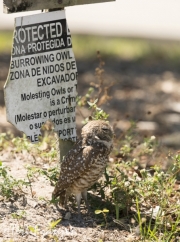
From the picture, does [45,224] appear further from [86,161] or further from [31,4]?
[31,4]

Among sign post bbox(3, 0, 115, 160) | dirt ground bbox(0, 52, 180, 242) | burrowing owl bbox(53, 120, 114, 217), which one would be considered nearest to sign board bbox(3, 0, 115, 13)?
sign post bbox(3, 0, 115, 160)

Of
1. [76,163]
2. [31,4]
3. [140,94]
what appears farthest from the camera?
[140,94]

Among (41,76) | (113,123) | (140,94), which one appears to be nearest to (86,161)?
(41,76)

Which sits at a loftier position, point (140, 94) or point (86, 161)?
point (140, 94)

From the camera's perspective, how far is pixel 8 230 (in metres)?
5.24

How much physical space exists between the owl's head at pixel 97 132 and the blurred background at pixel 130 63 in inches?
69.2

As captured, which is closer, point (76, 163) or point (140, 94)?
point (76, 163)

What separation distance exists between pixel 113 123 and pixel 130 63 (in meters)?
3.14

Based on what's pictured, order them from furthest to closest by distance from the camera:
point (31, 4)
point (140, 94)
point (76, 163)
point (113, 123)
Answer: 1. point (140, 94)
2. point (113, 123)
3. point (76, 163)
4. point (31, 4)

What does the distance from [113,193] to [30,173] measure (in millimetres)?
774

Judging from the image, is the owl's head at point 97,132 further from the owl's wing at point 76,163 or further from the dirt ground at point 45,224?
the dirt ground at point 45,224

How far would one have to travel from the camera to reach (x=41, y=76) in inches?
221

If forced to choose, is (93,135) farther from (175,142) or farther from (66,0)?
(175,142)

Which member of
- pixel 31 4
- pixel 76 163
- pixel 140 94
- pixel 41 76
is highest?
pixel 31 4
